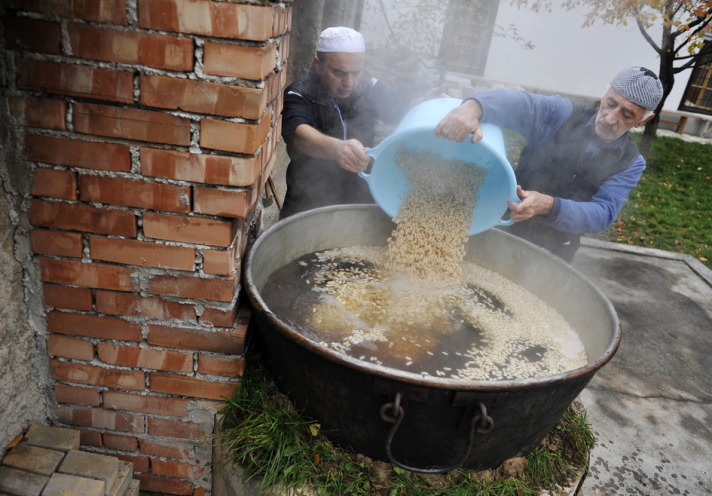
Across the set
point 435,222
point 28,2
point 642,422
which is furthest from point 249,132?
point 642,422

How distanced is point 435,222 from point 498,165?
44 centimetres

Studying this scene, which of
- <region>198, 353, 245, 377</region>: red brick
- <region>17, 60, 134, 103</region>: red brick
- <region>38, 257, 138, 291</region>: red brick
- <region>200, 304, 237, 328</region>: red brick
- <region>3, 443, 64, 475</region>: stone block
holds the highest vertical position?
<region>17, 60, 134, 103</region>: red brick

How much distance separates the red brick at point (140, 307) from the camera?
6.28ft

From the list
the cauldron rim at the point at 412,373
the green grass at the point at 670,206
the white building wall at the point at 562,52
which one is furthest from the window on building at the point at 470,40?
the cauldron rim at the point at 412,373

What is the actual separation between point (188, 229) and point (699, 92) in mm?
16408

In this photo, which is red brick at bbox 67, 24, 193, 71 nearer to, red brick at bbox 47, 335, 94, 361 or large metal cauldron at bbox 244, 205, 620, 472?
large metal cauldron at bbox 244, 205, 620, 472

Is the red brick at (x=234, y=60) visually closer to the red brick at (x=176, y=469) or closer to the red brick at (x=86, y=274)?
the red brick at (x=86, y=274)

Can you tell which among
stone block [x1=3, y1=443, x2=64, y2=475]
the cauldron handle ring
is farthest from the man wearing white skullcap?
stone block [x1=3, y1=443, x2=64, y2=475]

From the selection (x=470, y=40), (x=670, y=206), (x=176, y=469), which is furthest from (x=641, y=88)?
(x=470, y=40)

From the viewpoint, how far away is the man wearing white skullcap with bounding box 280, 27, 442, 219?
9.20 ft

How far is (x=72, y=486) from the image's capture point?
1903mm

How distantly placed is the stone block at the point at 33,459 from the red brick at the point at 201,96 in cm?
142

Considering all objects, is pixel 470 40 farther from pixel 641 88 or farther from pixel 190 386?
pixel 190 386

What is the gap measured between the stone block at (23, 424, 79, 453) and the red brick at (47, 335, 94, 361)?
12.5 inches
